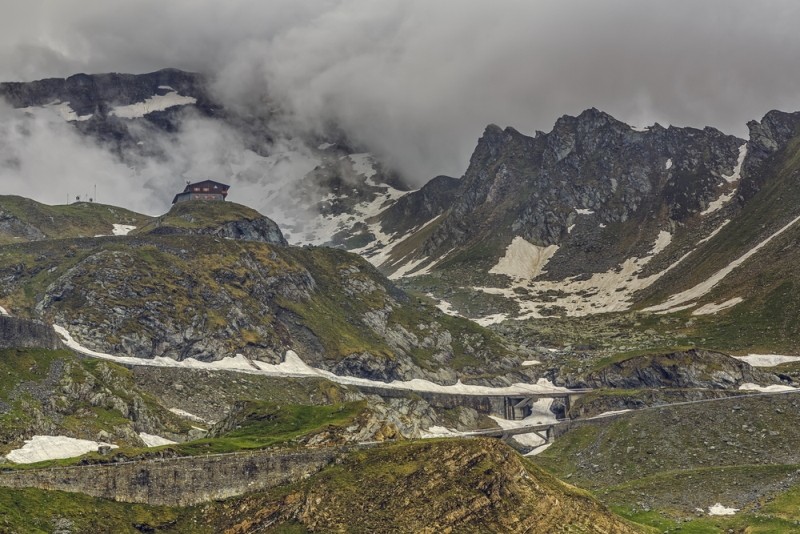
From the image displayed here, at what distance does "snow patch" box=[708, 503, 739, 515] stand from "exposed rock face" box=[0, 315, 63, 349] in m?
110

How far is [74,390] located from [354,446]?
6150 cm

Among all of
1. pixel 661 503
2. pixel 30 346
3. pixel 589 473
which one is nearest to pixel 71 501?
pixel 30 346

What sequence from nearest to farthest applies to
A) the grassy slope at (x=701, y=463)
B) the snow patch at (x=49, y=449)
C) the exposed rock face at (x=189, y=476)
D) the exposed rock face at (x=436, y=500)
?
the exposed rock face at (x=436, y=500), the exposed rock face at (x=189, y=476), the snow patch at (x=49, y=449), the grassy slope at (x=701, y=463)

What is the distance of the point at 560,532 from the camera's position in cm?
8238

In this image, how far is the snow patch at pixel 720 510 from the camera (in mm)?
130625

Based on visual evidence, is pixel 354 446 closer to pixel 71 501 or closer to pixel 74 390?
pixel 71 501

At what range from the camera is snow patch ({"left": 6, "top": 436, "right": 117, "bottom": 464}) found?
11238cm

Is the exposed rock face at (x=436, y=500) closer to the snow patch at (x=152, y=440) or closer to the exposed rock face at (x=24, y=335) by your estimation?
the snow patch at (x=152, y=440)

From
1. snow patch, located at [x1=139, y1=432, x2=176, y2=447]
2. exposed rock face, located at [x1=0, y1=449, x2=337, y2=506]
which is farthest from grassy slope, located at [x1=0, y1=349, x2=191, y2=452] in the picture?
exposed rock face, located at [x1=0, y1=449, x2=337, y2=506]

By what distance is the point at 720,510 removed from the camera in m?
132

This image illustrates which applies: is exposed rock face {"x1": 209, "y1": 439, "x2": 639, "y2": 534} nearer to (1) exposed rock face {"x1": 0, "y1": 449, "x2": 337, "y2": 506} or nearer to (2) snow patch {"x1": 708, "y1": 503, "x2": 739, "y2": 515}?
(1) exposed rock face {"x1": 0, "y1": 449, "x2": 337, "y2": 506}

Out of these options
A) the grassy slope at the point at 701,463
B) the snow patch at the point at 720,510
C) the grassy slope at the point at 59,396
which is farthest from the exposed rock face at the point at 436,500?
the snow patch at the point at 720,510

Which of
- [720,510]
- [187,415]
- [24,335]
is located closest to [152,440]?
[24,335]

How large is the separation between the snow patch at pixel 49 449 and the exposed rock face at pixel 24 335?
25373 mm
